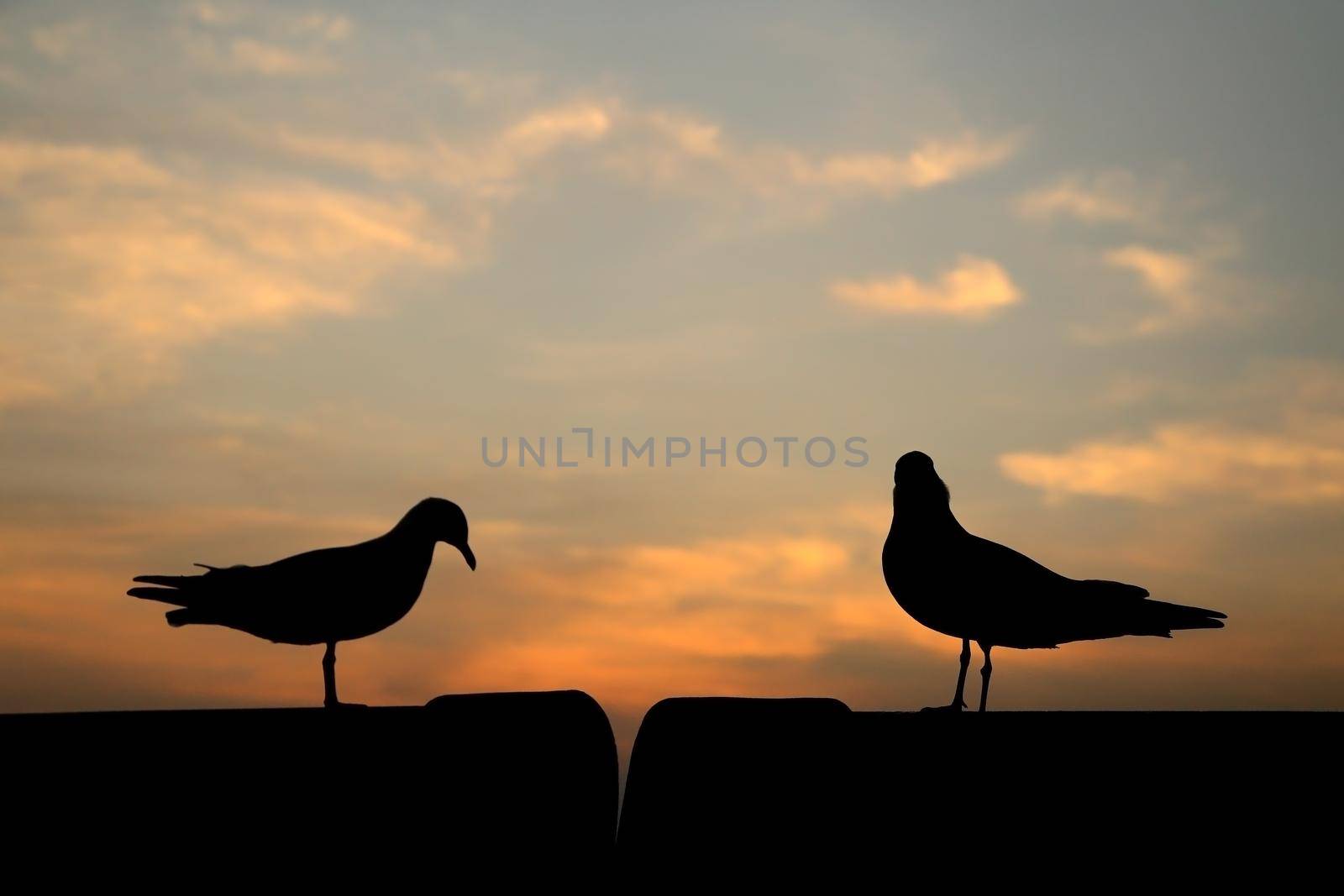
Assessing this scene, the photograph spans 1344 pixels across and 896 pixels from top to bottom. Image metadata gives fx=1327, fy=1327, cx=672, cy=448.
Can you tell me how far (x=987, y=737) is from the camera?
352 cm

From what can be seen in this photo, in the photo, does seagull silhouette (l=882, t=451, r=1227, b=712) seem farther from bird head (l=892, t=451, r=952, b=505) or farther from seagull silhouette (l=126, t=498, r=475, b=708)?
seagull silhouette (l=126, t=498, r=475, b=708)

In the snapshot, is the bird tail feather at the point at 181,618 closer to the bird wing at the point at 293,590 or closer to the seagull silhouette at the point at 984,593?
the bird wing at the point at 293,590

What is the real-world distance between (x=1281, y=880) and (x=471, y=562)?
17.5 feet

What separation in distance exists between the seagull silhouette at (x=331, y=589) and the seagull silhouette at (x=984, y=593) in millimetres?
2429

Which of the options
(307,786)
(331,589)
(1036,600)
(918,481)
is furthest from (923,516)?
(307,786)

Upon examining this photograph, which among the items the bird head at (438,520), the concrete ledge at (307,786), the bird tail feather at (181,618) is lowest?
the concrete ledge at (307,786)

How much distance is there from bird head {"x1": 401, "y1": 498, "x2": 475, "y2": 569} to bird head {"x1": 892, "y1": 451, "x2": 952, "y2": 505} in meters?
2.39

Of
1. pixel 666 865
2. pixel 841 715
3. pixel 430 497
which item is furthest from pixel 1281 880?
pixel 430 497

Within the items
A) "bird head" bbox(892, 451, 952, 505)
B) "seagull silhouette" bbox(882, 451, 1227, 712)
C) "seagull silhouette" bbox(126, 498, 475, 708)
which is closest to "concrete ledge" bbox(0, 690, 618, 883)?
"seagull silhouette" bbox(126, 498, 475, 708)

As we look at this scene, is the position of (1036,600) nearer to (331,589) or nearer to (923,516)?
(923,516)

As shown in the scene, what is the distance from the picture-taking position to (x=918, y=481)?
7094 millimetres

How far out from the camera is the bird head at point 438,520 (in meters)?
7.00

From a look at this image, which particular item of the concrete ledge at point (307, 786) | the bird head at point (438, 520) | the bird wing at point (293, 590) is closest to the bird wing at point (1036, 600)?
the bird head at point (438, 520)

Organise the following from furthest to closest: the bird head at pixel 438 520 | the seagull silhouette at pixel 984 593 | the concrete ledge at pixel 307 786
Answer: the bird head at pixel 438 520
the seagull silhouette at pixel 984 593
the concrete ledge at pixel 307 786
